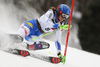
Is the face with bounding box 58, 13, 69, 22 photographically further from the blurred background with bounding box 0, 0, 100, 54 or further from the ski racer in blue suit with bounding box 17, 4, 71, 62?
the blurred background with bounding box 0, 0, 100, 54

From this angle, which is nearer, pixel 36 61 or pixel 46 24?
pixel 36 61

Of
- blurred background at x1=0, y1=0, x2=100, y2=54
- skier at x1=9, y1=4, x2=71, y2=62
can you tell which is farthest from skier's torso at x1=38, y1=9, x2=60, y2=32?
blurred background at x1=0, y1=0, x2=100, y2=54

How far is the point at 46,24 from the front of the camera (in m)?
1.78

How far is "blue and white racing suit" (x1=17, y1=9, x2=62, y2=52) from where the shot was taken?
1.73 meters

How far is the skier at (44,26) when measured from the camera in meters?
1.71

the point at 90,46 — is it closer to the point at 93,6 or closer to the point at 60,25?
the point at 93,6

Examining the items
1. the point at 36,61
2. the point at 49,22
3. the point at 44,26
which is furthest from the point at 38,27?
the point at 36,61

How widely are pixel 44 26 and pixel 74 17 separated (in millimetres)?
6070

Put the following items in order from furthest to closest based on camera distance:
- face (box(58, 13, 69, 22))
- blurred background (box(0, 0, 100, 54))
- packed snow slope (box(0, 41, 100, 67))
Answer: blurred background (box(0, 0, 100, 54)), face (box(58, 13, 69, 22)), packed snow slope (box(0, 41, 100, 67))

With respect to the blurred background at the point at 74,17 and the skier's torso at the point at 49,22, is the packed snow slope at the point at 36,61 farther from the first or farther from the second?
the blurred background at the point at 74,17

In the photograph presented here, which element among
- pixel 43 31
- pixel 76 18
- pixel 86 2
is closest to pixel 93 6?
pixel 86 2

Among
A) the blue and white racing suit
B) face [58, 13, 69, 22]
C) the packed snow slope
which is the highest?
face [58, 13, 69, 22]

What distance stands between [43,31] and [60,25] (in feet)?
0.80

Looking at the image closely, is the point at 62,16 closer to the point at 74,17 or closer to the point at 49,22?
the point at 49,22
